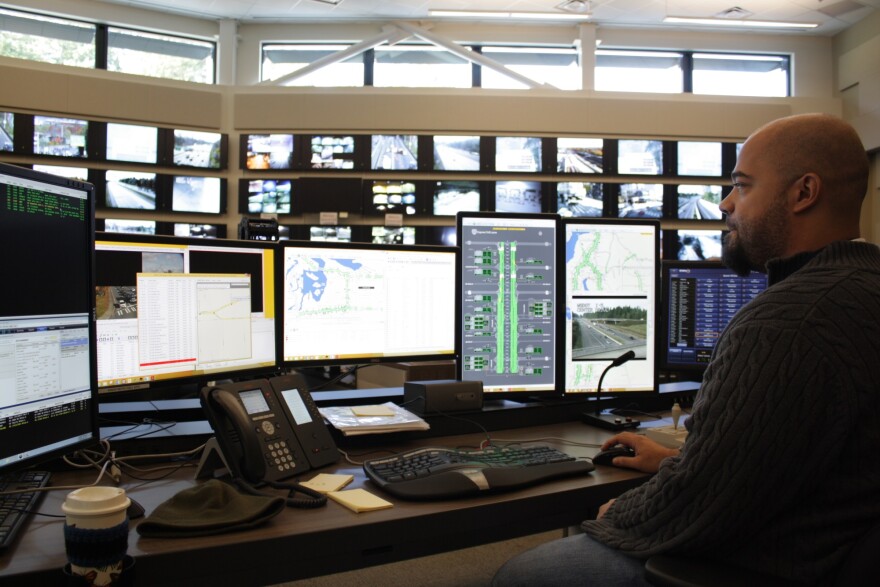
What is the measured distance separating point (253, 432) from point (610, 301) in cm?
125

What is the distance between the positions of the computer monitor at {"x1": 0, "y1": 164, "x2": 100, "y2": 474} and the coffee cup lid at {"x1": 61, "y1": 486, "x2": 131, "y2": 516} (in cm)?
23

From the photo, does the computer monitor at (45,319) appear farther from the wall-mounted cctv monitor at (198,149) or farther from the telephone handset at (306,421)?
the wall-mounted cctv monitor at (198,149)

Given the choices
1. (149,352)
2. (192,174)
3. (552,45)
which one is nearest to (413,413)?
(149,352)

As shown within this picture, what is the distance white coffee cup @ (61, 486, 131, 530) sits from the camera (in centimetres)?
79

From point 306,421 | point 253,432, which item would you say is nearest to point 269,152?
point 306,421

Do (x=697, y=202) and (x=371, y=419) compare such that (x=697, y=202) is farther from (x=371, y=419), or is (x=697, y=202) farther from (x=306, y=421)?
(x=306, y=421)

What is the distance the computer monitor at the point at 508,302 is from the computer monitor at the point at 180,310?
58 centimetres

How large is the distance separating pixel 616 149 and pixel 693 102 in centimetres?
86

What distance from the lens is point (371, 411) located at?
1642mm

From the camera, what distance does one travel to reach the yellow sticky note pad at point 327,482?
1.23 m

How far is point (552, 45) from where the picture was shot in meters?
6.62

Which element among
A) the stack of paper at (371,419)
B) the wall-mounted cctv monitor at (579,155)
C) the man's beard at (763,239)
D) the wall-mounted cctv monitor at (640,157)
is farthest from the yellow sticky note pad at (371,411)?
the wall-mounted cctv monitor at (640,157)

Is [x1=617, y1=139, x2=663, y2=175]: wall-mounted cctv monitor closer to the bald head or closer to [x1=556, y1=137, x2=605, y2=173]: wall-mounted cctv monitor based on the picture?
[x1=556, y1=137, x2=605, y2=173]: wall-mounted cctv monitor

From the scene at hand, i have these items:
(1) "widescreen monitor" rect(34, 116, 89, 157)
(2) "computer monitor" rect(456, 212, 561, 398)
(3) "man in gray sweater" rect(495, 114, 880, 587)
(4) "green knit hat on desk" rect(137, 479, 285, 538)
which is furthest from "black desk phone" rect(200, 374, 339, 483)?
(1) "widescreen monitor" rect(34, 116, 89, 157)
